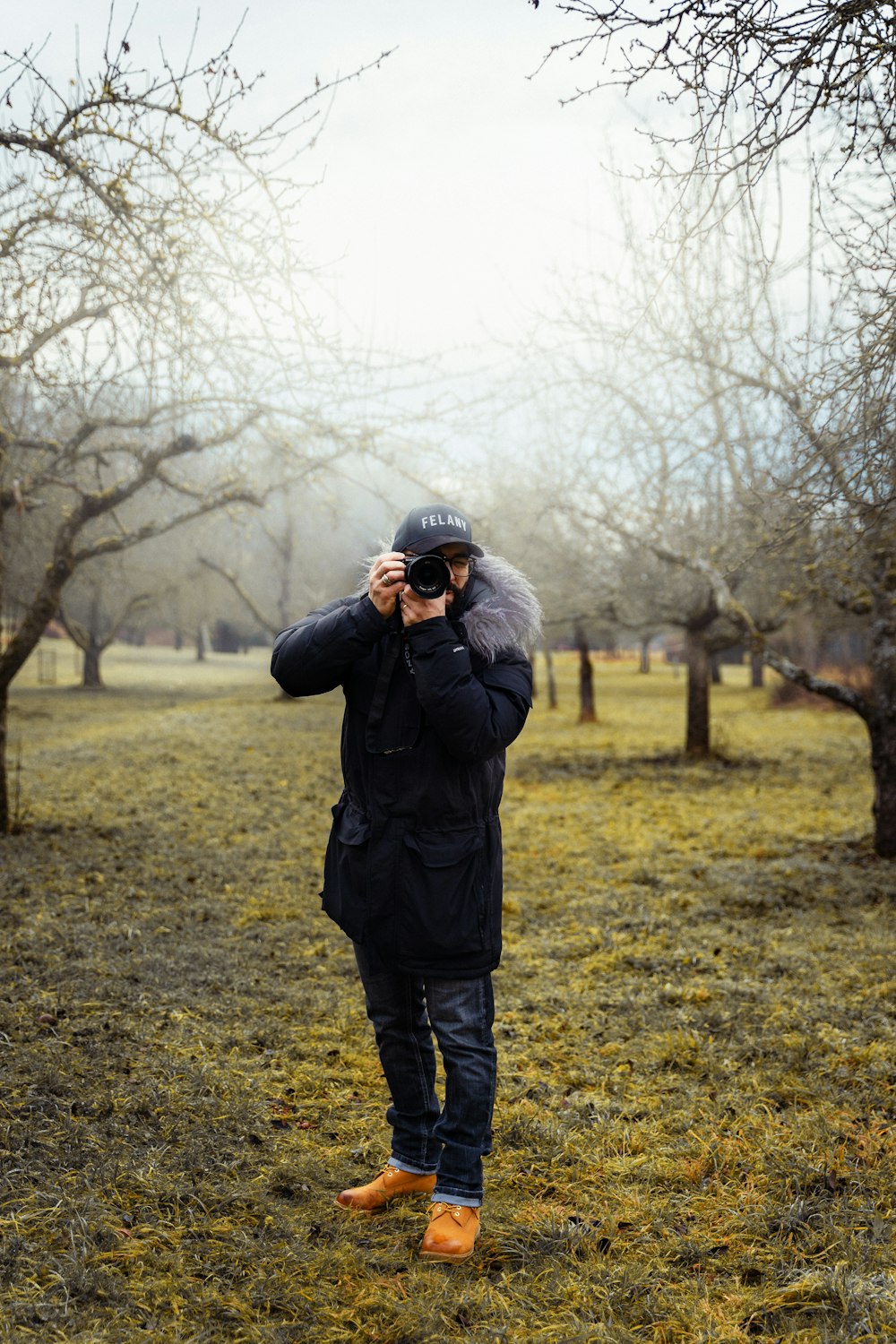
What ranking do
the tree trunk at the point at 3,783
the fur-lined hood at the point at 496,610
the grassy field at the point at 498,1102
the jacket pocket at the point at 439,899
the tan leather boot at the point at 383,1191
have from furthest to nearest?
the tree trunk at the point at 3,783 < the tan leather boot at the point at 383,1191 < the fur-lined hood at the point at 496,610 < the jacket pocket at the point at 439,899 < the grassy field at the point at 498,1102

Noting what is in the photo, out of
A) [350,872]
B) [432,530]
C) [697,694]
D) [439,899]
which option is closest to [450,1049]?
[439,899]

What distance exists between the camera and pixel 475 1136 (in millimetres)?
2686

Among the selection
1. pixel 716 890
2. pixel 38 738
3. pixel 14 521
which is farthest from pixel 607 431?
pixel 38 738

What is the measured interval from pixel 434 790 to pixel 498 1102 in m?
1.79

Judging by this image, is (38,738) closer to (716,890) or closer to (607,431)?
(607,431)

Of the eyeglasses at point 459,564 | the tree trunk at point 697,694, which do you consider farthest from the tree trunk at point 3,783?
the tree trunk at point 697,694

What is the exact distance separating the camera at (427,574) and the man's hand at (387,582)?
0.02 metres

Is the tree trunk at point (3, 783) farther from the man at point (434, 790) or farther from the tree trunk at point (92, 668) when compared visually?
the tree trunk at point (92, 668)

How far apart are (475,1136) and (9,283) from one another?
4930 millimetres

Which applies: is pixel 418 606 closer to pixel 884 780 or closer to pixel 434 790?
pixel 434 790

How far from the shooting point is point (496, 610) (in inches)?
108

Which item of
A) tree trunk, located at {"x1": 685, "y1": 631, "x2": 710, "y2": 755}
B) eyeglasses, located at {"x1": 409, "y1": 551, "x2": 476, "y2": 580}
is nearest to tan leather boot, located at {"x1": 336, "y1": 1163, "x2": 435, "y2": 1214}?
eyeglasses, located at {"x1": 409, "y1": 551, "x2": 476, "y2": 580}

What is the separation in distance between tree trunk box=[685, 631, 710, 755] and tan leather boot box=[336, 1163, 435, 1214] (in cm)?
1271

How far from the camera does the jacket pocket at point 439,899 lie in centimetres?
260
